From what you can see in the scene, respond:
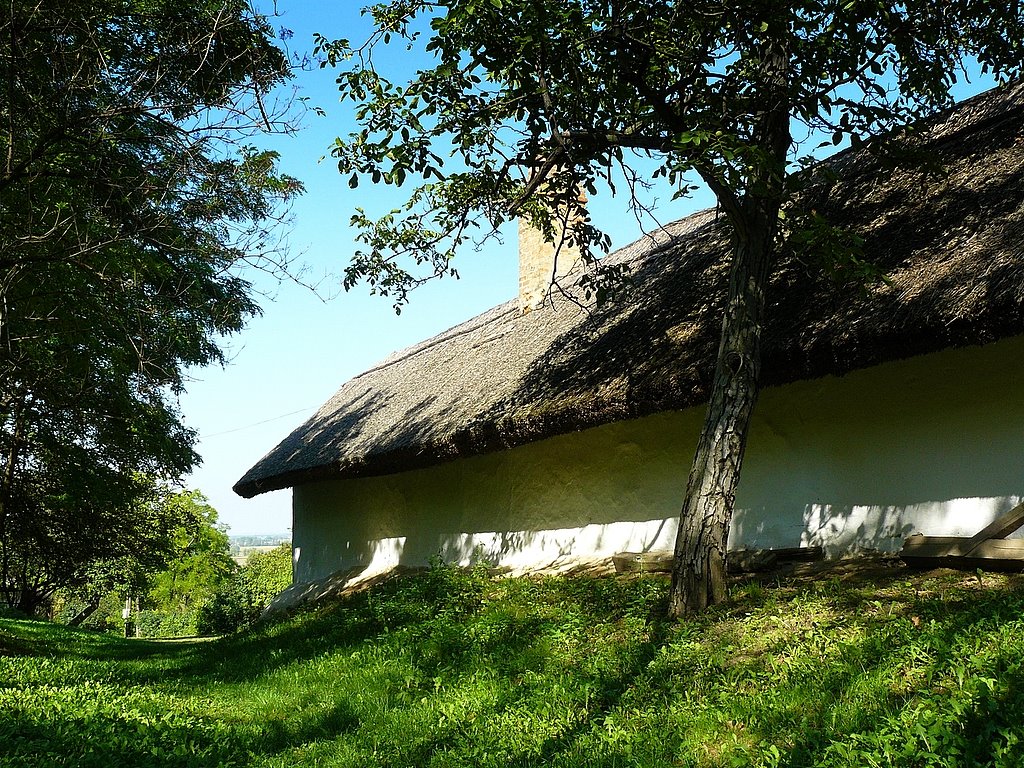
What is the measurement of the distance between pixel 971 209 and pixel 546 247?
6808 millimetres

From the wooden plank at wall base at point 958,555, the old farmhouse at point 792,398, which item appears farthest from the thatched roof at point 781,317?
the wooden plank at wall base at point 958,555

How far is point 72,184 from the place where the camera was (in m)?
6.93

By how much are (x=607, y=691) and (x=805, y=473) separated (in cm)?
277

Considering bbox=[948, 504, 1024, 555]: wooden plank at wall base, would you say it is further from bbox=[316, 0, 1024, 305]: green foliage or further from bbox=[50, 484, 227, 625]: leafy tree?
bbox=[50, 484, 227, 625]: leafy tree

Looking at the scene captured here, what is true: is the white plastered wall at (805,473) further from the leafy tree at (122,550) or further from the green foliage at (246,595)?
the leafy tree at (122,550)

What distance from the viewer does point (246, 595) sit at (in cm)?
2506

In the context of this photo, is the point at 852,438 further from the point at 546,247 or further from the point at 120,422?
the point at 120,422

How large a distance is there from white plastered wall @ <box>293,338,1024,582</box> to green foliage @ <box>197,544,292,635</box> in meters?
5.06

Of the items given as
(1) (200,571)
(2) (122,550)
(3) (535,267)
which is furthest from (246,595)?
(3) (535,267)

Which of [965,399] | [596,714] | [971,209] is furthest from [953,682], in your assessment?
[971,209]

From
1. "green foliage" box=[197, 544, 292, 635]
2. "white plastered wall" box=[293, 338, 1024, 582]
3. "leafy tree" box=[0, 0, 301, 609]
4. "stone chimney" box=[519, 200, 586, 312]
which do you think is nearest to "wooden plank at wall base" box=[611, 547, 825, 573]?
"white plastered wall" box=[293, 338, 1024, 582]

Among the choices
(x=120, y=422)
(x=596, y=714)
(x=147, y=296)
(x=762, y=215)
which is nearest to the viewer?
(x=596, y=714)

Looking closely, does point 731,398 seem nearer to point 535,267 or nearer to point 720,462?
point 720,462

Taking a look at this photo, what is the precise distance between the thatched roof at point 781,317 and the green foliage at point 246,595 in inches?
195
